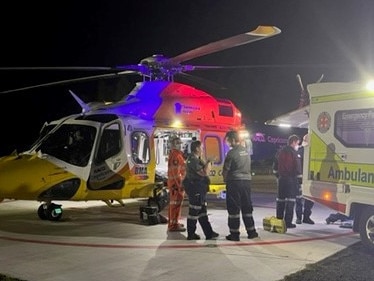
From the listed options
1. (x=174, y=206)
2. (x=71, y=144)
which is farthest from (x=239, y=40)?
(x=71, y=144)

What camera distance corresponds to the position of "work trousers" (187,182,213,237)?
28.5ft

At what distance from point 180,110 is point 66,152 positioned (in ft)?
9.51

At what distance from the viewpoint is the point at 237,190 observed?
28.3 feet

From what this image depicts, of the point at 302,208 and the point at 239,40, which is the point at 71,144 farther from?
the point at 302,208

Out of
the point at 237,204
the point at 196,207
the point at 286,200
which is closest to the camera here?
the point at 237,204

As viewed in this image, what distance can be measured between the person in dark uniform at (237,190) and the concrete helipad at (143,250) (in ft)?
0.77

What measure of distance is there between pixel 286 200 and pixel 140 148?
3428 mm

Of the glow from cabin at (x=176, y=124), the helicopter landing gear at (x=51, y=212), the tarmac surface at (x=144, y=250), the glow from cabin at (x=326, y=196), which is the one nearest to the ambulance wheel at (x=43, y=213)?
the helicopter landing gear at (x=51, y=212)

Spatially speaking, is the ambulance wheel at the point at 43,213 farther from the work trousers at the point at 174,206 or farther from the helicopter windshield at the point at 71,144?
the work trousers at the point at 174,206

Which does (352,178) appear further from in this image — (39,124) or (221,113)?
(39,124)

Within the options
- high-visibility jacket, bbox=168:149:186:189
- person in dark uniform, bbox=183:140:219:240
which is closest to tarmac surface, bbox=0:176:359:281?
person in dark uniform, bbox=183:140:219:240

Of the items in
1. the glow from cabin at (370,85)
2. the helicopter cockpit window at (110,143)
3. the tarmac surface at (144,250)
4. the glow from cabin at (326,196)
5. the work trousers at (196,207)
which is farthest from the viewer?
the helicopter cockpit window at (110,143)

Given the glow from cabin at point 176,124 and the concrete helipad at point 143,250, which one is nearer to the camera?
the concrete helipad at point 143,250

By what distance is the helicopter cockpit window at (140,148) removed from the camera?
450 inches
